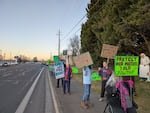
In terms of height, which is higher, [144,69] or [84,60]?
[84,60]

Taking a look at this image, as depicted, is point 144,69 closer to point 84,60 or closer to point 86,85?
point 86,85

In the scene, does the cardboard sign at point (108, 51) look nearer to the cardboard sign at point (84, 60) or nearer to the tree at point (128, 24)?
the cardboard sign at point (84, 60)

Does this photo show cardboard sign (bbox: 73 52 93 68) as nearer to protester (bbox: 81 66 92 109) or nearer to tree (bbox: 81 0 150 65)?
protester (bbox: 81 66 92 109)

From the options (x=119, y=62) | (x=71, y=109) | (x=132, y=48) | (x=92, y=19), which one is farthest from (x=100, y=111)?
(x=92, y=19)

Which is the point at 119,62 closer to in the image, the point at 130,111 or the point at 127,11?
the point at 130,111

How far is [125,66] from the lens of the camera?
10.3 meters

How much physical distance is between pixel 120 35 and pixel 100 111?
10555 mm

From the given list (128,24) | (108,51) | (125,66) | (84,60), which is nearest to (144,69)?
(128,24)

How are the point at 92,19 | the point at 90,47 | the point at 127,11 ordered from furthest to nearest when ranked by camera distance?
the point at 90,47 < the point at 92,19 < the point at 127,11

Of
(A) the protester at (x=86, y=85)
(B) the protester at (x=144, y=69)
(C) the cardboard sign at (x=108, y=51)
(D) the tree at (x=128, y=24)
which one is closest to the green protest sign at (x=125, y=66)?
(A) the protester at (x=86, y=85)

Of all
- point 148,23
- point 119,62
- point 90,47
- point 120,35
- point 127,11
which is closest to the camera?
point 119,62

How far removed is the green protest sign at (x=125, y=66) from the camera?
1010cm

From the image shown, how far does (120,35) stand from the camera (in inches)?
898

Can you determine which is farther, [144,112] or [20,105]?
[20,105]
